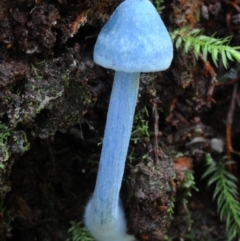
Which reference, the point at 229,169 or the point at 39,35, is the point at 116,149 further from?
the point at 229,169

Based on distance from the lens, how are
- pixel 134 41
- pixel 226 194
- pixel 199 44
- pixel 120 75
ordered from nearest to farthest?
pixel 134 41 → pixel 120 75 → pixel 199 44 → pixel 226 194

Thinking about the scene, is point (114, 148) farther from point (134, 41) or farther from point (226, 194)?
point (226, 194)

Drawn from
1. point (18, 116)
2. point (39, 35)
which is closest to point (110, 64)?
point (39, 35)

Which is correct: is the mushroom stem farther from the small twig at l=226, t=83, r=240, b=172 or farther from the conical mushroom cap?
the small twig at l=226, t=83, r=240, b=172

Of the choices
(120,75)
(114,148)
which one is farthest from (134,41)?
(114,148)

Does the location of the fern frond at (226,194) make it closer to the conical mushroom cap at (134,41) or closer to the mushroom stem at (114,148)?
the mushroom stem at (114,148)

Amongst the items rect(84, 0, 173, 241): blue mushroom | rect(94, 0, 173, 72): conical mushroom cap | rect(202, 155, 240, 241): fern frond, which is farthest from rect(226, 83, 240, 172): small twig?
rect(94, 0, 173, 72): conical mushroom cap
